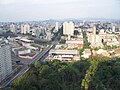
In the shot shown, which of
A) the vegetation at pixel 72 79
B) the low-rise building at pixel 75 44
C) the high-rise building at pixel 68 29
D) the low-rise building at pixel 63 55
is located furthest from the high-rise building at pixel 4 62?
the high-rise building at pixel 68 29

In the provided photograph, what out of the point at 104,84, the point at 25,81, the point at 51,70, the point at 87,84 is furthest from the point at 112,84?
the point at 25,81

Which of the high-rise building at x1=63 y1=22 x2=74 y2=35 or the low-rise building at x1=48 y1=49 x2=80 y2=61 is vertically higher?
the high-rise building at x1=63 y1=22 x2=74 y2=35

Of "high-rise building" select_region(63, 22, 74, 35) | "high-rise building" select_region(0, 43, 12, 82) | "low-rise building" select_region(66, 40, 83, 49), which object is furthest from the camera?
"high-rise building" select_region(63, 22, 74, 35)

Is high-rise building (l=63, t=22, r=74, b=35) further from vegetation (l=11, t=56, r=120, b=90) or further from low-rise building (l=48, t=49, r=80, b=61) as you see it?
vegetation (l=11, t=56, r=120, b=90)

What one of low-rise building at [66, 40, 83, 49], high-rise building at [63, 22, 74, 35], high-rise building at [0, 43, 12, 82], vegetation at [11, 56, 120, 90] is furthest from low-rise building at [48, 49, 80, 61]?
high-rise building at [63, 22, 74, 35]

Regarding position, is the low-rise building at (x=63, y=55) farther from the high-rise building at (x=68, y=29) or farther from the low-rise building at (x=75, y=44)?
the high-rise building at (x=68, y=29)

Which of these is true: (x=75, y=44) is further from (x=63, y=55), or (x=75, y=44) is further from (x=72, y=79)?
(x=72, y=79)

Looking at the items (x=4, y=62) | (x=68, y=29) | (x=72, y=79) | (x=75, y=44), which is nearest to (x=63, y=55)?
(x=75, y=44)

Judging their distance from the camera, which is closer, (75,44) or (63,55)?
(63,55)
